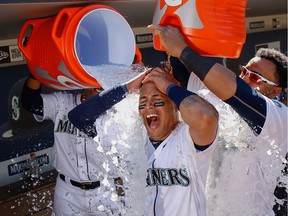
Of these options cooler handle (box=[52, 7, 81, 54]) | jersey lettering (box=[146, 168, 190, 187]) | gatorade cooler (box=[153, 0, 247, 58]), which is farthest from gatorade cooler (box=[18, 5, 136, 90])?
jersey lettering (box=[146, 168, 190, 187])

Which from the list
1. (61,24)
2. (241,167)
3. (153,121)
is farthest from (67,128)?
(241,167)

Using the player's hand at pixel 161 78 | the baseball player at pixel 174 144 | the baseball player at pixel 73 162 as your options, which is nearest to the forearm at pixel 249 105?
the baseball player at pixel 174 144

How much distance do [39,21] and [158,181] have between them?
1133 mm

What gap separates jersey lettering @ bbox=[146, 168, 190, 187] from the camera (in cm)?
219

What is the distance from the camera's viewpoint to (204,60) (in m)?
1.99

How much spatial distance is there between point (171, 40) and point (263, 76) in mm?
874

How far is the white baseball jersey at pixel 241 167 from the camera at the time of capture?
7.98ft

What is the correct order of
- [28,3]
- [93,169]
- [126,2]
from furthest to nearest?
[93,169]
[126,2]
[28,3]

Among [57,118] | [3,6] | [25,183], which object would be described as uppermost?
[3,6]

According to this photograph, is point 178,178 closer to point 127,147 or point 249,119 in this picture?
point 249,119

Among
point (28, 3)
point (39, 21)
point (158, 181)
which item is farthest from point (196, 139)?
point (39, 21)

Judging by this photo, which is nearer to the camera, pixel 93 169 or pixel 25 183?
pixel 93 169

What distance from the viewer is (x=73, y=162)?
319 centimetres

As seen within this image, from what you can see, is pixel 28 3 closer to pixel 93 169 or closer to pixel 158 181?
pixel 158 181
